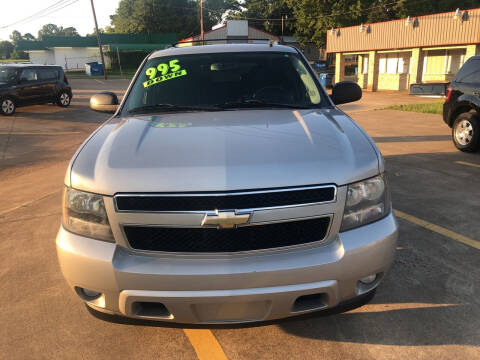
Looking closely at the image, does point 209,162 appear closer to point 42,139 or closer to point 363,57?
point 42,139

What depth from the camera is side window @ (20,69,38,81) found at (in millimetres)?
15279

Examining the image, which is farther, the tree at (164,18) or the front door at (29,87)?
the tree at (164,18)

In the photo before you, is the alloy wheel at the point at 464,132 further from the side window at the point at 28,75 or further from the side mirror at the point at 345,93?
the side window at the point at 28,75

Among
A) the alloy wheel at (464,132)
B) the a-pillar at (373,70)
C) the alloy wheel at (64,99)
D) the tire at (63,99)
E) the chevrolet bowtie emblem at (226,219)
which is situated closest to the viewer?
the chevrolet bowtie emblem at (226,219)

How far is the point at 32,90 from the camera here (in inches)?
617

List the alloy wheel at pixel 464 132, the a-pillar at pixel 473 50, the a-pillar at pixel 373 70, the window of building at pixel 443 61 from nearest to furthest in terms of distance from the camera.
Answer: the alloy wheel at pixel 464 132 < the a-pillar at pixel 473 50 < the window of building at pixel 443 61 < the a-pillar at pixel 373 70

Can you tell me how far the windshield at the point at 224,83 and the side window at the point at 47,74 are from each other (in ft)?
Result: 48.5

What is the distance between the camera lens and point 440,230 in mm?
3957

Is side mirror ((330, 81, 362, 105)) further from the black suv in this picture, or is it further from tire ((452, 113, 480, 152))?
the black suv

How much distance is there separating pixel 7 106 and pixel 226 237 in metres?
15.8

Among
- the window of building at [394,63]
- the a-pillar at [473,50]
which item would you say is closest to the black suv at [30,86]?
the a-pillar at [473,50]

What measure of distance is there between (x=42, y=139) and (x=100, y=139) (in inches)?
364

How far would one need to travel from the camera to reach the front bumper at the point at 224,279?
1.87 metres

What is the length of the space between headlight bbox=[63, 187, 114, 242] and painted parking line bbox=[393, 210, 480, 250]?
3.30 metres
